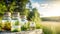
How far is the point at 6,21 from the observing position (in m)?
1.54

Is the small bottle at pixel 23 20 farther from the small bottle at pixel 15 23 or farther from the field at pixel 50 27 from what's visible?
the field at pixel 50 27

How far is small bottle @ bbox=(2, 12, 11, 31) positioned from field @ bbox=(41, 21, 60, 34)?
0.36 metres

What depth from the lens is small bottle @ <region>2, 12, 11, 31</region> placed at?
1.52m

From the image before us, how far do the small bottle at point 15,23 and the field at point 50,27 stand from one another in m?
0.26

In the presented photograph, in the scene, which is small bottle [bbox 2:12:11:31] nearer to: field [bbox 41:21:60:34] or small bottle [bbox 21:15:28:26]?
small bottle [bbox 21:15:28:26]

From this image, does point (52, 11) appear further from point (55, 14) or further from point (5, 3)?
point (5, 3)

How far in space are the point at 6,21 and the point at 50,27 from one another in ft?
1.55

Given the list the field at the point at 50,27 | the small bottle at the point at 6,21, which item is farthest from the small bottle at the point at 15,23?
the field at the point at 50,27

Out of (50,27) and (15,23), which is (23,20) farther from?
(50,27)

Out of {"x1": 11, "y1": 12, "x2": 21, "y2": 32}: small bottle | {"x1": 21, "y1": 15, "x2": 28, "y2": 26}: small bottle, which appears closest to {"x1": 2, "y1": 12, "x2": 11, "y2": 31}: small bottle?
{"x1": 11, "y1": 12, "x2": 21, "y2": 32}: small bottle

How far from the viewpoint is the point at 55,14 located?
5.08 feet

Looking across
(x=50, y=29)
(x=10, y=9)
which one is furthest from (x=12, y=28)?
(x=50, y=29)

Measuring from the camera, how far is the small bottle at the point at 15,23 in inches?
60.1

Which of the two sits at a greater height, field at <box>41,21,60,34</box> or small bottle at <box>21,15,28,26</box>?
small bottle at <box>21,15,28,26</box>
